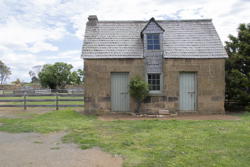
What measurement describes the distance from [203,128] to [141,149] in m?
3.25

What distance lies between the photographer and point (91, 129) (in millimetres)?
7051

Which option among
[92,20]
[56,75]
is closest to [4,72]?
[56,75]

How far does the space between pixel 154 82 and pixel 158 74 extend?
483mm

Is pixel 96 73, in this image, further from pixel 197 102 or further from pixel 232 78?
pixel 232 78

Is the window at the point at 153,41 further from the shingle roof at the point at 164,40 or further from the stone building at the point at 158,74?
the shingle roof at the point at 164,40

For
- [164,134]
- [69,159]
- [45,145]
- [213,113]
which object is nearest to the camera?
[69,159]

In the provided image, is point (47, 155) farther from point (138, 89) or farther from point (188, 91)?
point (188, 91)

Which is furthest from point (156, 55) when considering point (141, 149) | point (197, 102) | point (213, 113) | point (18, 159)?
point (18, 159)

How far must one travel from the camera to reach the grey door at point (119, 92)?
10703mm

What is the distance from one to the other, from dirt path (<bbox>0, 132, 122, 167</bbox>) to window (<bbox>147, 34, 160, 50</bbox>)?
6928 mm

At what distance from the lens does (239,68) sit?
37.4 feet

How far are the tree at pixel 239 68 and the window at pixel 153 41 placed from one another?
4322 mm

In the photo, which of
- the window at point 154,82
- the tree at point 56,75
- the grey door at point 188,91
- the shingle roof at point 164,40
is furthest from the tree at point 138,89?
the tree at point 56,75

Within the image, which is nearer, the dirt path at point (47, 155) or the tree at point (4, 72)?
the dirt path at point (47, 155)
